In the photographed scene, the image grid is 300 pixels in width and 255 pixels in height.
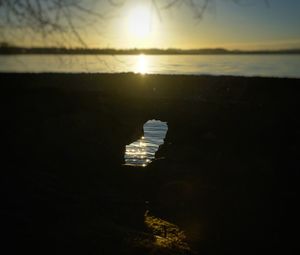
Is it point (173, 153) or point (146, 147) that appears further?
point (146, 147)

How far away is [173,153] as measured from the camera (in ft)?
32.2

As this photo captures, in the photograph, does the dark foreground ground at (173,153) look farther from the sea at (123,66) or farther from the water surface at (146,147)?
the water surface at (146,147)

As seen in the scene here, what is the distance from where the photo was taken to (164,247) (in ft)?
15.2

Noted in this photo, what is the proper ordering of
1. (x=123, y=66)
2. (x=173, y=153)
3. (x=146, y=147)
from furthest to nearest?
(x=146, y=147)
(x=173, y=153)
(x=123, y=66)

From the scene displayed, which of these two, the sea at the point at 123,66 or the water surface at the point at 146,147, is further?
the water surface at the point at 146,147

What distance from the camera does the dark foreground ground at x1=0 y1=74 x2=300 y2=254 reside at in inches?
257

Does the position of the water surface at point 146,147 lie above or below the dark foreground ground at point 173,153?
above

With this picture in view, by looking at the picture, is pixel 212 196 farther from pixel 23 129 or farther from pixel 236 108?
pixel 23 129

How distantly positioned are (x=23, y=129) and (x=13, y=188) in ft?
14.8

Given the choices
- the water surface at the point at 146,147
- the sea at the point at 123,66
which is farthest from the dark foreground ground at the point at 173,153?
the water surface at the point at 146,147

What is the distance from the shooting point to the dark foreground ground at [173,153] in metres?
→ 6.54

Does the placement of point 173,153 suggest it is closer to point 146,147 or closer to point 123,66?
point 123,66

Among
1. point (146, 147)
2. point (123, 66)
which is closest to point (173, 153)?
point (123, 66)

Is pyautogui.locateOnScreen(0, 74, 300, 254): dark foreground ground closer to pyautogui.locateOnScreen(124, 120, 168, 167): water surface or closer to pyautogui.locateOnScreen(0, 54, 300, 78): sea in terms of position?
pyautogui.locateOnScreen(0, 54, 300, 78): sea
